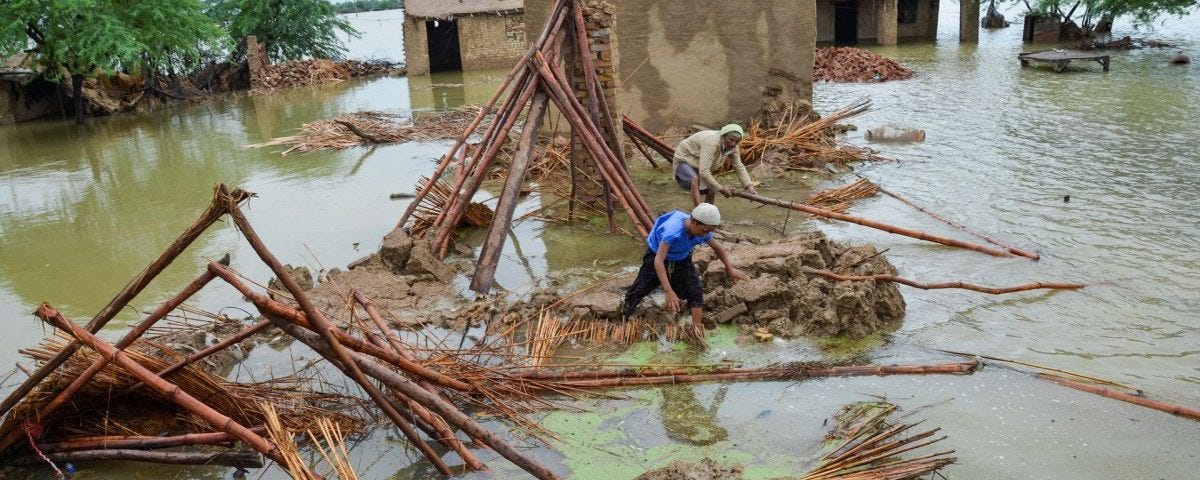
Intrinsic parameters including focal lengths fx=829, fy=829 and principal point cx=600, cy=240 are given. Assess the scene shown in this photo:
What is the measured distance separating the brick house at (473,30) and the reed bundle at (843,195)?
16.4m

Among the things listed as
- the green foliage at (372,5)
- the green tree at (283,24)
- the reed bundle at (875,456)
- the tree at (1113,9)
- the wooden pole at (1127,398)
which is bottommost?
the wooden pole at (1127,398)

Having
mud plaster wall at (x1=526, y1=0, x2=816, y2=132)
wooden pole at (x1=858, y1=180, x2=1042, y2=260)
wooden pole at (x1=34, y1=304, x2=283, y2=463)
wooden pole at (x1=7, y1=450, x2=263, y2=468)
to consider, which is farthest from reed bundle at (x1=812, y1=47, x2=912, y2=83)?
wooden pole at (x1=34, y1=304, x2=283, y2=463)

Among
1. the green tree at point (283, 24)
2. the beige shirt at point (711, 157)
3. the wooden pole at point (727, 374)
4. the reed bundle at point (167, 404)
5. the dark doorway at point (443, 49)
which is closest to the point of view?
the reed bundle at point (167, 404)

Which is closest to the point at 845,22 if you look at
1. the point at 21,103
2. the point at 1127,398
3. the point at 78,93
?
the point at 78,93

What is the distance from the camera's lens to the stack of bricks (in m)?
8.69

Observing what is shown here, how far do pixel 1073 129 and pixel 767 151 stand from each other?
538 cm

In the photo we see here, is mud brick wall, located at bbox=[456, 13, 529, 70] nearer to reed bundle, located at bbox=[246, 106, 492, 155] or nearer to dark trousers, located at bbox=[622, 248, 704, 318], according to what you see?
reed bundle, located at bbox=[246, 106, 492, 155]

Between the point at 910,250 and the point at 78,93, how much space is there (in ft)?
58.4

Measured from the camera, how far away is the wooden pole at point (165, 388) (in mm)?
3811

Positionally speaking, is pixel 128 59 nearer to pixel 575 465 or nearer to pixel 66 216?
pixel 66 216

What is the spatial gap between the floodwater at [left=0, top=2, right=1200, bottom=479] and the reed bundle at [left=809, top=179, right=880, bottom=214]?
0.30 meters

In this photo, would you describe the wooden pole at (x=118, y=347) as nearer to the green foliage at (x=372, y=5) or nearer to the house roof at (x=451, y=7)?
the house roof at (x=451, y=7)

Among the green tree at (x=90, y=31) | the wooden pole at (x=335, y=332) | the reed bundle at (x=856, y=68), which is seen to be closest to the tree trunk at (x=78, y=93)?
the green tree at (x=90, y=31)

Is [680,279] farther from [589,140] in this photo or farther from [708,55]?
[708,55]
